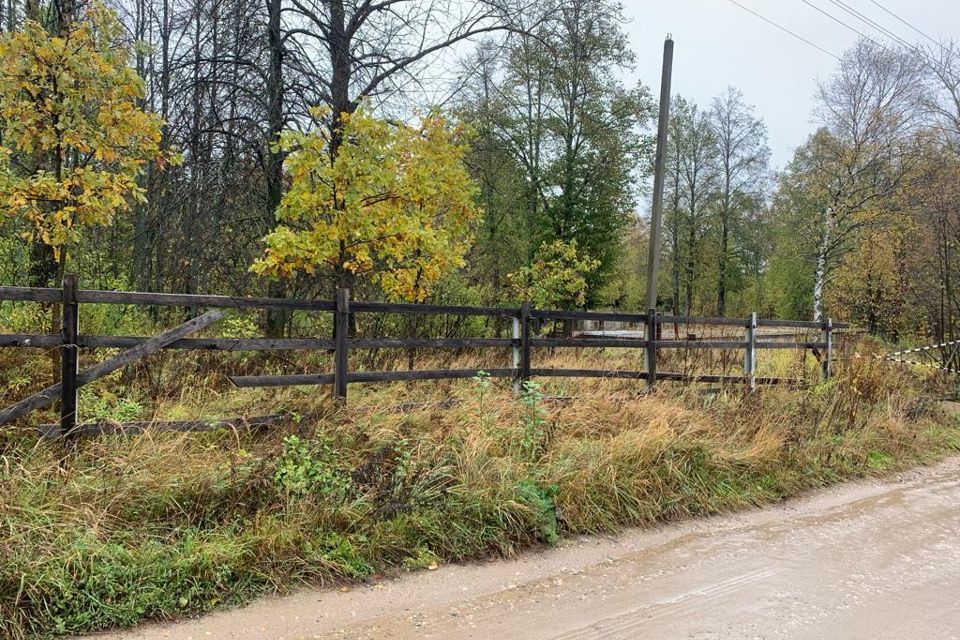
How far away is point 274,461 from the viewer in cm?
453

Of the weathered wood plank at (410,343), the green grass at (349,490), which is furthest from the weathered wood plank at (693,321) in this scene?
the weathered wood plank at (410,343)

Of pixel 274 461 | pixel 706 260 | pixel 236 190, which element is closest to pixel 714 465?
pixel 274 461

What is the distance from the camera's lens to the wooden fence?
457 centimetres

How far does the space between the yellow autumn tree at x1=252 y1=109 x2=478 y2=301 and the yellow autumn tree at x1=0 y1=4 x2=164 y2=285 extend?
169 centimetres

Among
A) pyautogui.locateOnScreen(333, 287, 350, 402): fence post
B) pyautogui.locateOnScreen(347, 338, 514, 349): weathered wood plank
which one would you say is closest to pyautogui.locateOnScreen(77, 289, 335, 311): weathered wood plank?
pyautogui.locateOnScreen(333, 287, 350, 402): fence post

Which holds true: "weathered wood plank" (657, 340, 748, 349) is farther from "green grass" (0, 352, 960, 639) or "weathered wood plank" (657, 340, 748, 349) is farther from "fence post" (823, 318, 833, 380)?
"fence post" (823, 318, 833, 380)

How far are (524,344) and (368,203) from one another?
2925mm

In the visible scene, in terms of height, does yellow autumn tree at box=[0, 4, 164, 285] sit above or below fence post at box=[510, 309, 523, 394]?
above

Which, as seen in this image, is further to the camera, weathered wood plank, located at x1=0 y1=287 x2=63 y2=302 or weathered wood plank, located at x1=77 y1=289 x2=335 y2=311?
weathered wood plank, located at x1=77 y1=289 x2=335 y2=311

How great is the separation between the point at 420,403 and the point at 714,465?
305cm

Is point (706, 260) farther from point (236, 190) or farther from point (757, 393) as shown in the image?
point (236, 190)

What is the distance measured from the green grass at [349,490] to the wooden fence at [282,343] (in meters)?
0.30

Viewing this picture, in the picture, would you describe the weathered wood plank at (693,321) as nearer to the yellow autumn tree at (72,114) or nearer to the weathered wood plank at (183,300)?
the weathered wood plank at (183,300)

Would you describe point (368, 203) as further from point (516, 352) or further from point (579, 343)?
point (579, 343)
